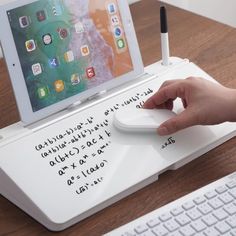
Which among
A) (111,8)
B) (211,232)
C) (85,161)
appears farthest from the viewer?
(111,8)

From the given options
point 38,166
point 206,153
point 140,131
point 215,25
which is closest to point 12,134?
point 38,166

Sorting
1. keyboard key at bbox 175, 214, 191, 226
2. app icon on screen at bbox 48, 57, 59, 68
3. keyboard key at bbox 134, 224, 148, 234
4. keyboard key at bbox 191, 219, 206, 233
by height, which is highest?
app icon on screen at bbox 48, 57, 59, 68

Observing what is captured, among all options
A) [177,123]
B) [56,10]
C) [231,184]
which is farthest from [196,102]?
[56,10]

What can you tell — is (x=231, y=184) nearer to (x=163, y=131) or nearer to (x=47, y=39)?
(x=163, y=131)

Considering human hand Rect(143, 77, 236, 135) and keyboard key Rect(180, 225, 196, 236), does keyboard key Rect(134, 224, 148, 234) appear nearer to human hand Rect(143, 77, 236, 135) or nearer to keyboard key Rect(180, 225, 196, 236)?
keyboard key Rect(180, 225, 196, 236)

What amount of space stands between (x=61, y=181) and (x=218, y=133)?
0.86 ft

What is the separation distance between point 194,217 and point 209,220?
0.06 ft

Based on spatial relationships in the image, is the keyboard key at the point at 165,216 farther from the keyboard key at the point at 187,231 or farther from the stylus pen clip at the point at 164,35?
the stylus pen clip at the point at 164,35

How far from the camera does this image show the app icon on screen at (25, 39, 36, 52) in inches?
30.7

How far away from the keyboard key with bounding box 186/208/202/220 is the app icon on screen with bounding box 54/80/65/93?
0.90ft

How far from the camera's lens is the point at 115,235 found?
67 cm

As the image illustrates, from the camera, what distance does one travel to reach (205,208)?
699 mm

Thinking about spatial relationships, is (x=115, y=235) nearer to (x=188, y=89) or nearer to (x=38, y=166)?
(x=38, y=166)

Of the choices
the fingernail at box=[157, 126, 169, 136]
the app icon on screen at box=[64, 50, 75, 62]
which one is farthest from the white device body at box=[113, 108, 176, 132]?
the app icon on screen at box=[64, 50, 75, 62]
